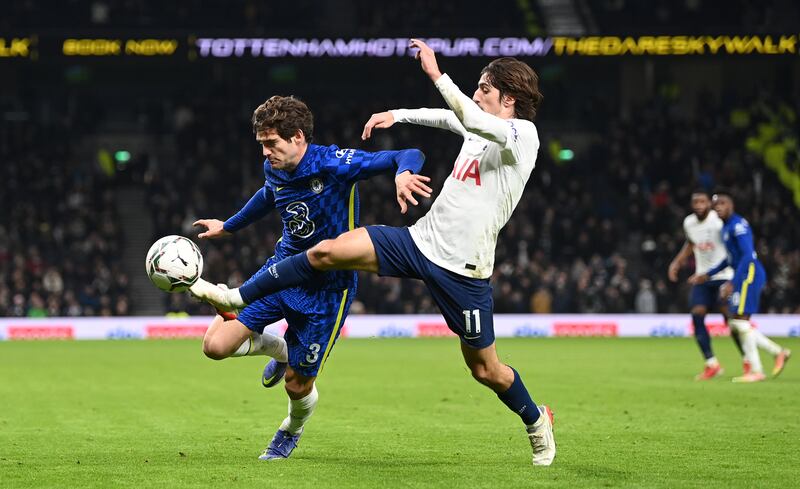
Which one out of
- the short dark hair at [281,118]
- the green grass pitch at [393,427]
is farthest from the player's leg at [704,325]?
the short dark hair at [281,118]

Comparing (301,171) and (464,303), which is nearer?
(464,303)

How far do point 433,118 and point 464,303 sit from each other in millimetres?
1252

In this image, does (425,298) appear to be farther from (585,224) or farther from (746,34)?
(746,34)

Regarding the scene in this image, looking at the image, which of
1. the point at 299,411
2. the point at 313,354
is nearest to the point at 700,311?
the point at 299,411

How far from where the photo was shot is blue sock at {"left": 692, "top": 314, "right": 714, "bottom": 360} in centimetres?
1503

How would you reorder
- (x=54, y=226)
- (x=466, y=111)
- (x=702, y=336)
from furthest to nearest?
(x=54, y=226)
(x=702, y=336)
(x=466, y=111)

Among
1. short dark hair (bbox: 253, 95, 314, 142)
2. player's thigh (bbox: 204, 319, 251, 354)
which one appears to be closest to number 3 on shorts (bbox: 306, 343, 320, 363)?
player's thigh (bbox: 204, 319, 251, 354)

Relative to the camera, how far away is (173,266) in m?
7.31

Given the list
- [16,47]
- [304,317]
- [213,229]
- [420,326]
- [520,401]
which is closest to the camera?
[520,401]

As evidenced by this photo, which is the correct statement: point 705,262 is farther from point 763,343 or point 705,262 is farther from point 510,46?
point 510,46

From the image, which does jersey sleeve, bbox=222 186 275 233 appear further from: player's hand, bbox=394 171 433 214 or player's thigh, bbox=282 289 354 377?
player's hand, bbox=394 171 433 214

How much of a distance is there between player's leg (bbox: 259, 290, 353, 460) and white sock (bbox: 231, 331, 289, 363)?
0.18 m

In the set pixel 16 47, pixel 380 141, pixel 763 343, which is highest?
pixel 16 47

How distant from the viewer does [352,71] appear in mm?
36156
